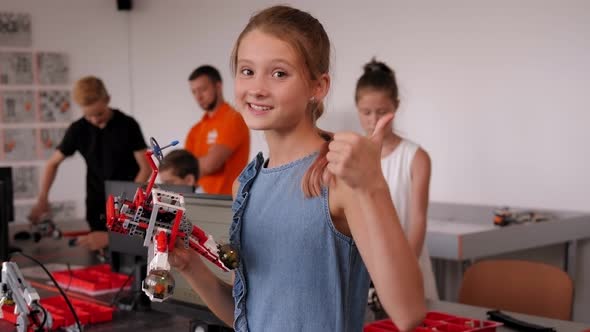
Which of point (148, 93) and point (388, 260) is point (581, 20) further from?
point (148, 93)

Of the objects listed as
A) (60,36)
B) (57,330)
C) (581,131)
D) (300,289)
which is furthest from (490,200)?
(60,36)

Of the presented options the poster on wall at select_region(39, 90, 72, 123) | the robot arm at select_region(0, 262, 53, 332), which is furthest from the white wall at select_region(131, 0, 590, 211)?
the robot arm at select_region(0, 262, 53, 332)

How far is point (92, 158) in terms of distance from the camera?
448 cm

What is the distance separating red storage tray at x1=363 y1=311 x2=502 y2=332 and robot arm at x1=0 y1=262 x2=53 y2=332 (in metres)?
0.79

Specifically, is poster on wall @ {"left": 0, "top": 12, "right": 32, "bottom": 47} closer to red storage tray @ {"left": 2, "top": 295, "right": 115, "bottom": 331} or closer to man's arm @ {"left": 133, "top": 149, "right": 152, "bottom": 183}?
man's arm @ {"left": 133, "top": 149, "right": 152, "bottom": 183}

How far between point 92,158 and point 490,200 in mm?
2312

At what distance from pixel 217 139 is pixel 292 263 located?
294cm

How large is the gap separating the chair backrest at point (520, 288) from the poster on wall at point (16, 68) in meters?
4.26

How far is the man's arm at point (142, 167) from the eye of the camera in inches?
168

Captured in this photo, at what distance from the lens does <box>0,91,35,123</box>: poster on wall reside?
5.86 m

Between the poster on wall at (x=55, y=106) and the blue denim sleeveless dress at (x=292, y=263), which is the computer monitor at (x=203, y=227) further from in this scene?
the poster on wall at (x=55, y=106)


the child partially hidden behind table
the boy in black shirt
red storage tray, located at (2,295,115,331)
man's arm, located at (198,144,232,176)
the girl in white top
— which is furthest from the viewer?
the boy in black shirt

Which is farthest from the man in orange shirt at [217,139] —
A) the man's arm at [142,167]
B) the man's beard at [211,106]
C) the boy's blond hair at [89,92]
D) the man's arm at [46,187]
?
the man's arm at [46,187]

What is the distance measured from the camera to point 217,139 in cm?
409
